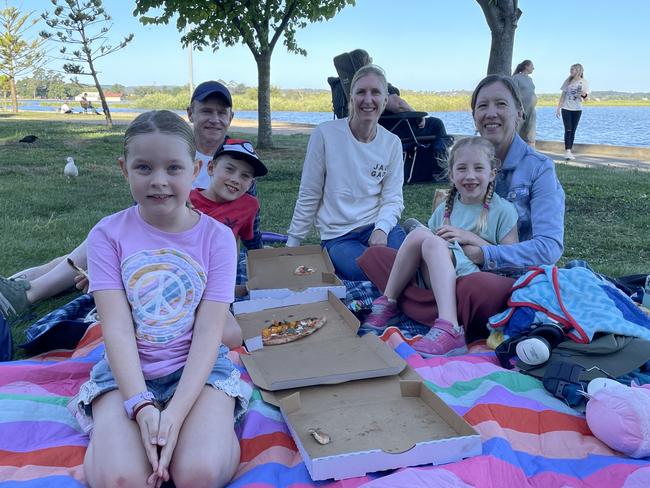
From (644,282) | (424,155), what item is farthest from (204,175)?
(424,155)

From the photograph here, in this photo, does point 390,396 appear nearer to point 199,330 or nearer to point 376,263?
point 199,330

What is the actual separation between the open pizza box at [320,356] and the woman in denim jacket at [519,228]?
17.4 inches

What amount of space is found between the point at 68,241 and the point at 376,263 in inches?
104

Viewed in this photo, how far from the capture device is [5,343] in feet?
8.24

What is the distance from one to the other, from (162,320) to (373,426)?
80 cm

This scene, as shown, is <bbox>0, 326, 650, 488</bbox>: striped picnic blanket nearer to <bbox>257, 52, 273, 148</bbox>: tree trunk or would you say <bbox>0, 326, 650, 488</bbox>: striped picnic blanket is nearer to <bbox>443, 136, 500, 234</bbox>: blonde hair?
<bbox>443, 136, 500, 234</bbox>: blonde hair

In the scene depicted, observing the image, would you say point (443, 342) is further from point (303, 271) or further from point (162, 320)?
point (162, 320)

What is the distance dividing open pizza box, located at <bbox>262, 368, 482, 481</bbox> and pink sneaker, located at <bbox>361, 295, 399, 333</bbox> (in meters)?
0.71

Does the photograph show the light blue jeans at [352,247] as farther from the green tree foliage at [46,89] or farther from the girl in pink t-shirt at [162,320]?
the green tree foliage at [46,89]

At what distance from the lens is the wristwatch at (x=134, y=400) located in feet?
5.48

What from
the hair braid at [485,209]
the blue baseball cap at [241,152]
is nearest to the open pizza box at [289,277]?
the blue baseball cap at [241,152]

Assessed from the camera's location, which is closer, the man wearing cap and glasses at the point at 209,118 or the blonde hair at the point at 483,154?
the blonde hair at the point at 483,154

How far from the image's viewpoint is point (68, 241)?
4445mm

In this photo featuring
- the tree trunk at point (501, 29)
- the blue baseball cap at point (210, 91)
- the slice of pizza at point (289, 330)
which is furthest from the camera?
the tree trunk at point (501, 29)
